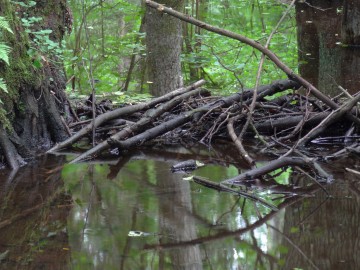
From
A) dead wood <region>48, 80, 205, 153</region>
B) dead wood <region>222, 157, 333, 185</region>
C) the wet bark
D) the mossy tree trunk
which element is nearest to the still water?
dead wood <region>222, 157, 333, 185</region>

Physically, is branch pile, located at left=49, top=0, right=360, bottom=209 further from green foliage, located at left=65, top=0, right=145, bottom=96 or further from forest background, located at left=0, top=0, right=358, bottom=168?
green foliage, located at left=65, top=0, right=145, bottom=96

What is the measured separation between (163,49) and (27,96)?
13.2ft

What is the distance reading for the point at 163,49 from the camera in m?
9.02

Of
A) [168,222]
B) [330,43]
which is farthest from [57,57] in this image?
[330,43]

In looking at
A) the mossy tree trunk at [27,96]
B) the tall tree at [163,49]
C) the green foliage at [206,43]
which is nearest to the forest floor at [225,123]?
the mossy tree trunk at [27,96]

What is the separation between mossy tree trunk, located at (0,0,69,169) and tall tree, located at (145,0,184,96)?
3008 mm

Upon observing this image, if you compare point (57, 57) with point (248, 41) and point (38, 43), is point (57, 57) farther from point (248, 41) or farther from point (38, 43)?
point (248, 41)

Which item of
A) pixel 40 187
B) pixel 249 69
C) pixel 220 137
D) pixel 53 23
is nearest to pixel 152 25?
pixel 53 23

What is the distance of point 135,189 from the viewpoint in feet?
13.2

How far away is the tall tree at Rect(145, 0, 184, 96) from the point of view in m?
8.94

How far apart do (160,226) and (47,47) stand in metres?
3.07

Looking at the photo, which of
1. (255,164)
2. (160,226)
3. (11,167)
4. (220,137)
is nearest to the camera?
(160,226)

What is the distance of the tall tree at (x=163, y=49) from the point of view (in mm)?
8938

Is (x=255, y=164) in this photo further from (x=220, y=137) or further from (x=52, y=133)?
(x=52, y=133)
